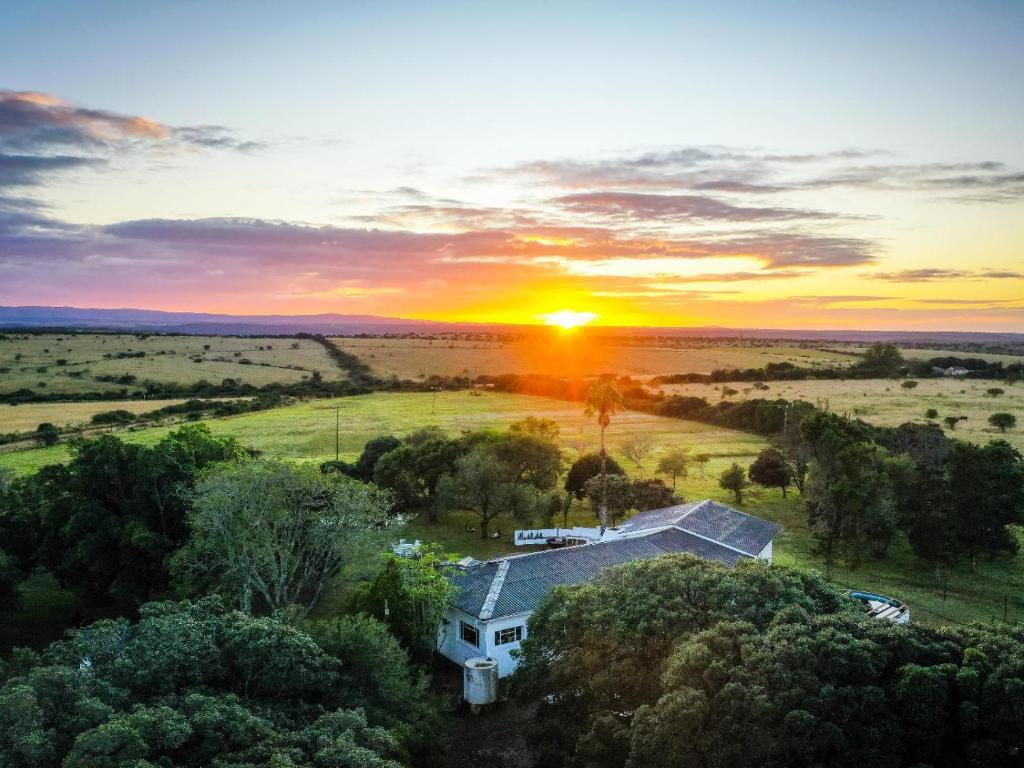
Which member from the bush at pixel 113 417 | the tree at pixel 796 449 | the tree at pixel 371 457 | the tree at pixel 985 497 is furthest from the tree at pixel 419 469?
the bush at pixel 113 417

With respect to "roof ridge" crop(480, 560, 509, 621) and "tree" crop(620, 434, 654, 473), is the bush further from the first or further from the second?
"roof ridge" crop(480, 560, 509, 621)

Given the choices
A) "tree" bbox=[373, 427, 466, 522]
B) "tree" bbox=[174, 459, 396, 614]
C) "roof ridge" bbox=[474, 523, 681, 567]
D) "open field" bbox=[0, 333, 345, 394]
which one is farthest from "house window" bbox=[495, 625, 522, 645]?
"open field" bbox=[0, 333, 345, 394]

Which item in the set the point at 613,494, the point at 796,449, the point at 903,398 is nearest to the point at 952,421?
the point at 903,398

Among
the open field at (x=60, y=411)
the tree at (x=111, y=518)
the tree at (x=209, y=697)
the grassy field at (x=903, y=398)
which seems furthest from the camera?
the grassy field at (x=903, y=398)

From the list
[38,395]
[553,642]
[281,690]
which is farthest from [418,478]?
[38,395]

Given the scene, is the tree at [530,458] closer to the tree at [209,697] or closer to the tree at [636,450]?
the tree at [636,450]

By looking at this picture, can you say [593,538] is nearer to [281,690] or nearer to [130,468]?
[130,468]

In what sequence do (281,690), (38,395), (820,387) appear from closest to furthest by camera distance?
(281,690) < (38,395) < (820,387)

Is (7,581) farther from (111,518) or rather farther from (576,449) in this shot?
(576,449)
